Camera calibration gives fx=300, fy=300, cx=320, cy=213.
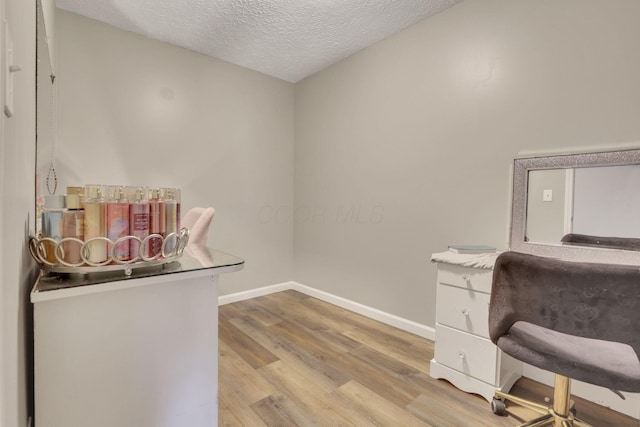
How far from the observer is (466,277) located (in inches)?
66.1

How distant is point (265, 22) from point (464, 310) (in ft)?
7.98

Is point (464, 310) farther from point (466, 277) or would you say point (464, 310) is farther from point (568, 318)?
point (568, 318)

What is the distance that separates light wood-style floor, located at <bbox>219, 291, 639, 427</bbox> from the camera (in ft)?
4.81

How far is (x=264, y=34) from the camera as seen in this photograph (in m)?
2.46

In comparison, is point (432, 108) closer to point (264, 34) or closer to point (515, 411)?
point (264, 34)

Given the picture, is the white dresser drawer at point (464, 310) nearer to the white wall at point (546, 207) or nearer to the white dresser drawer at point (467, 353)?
the white dresser drawer at point (467, 353)

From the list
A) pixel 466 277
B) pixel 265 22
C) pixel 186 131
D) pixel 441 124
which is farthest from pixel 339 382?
pixel 265 22

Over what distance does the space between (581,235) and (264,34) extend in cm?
259

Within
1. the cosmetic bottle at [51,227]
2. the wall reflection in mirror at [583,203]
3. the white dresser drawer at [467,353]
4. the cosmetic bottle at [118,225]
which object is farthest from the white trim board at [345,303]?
the cosmetic bottle at [51,227]

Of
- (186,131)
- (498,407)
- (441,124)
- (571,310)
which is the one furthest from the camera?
(186,131)

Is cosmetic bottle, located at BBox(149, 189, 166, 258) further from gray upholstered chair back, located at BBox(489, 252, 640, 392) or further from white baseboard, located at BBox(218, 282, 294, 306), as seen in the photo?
white baseboard, located at BBox(218, 282, 294, 306)

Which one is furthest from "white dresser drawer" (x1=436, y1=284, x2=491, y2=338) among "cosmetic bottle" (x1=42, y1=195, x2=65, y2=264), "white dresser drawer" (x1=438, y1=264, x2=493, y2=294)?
"cosmetic bottle" (x1=42, y1=195, x2=65, y2=264)

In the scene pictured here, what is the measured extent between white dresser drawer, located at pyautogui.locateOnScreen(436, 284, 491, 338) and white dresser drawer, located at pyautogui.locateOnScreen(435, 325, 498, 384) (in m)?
0.04

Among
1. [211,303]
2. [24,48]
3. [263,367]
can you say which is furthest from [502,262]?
[24,48]
